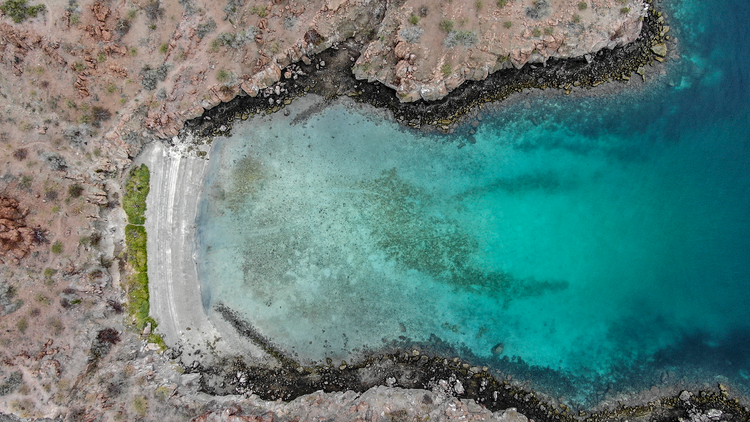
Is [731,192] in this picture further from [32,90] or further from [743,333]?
[32,90]

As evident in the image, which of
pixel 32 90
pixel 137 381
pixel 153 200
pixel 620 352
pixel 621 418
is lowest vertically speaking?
pixel 137 381

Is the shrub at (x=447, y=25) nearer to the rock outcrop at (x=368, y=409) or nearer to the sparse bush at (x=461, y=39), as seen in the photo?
the sparse bush at (x=461, y=39)

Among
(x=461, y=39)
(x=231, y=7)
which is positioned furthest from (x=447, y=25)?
(x=231, y=7)

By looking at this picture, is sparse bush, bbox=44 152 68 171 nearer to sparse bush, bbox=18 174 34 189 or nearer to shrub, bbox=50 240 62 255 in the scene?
sparse bush, bbox=18 174 34 189

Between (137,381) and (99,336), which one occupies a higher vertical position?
(99,336)

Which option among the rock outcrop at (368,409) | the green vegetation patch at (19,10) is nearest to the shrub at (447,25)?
the rock outcrop at (368,409)

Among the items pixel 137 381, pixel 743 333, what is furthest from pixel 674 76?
pixel 137 381

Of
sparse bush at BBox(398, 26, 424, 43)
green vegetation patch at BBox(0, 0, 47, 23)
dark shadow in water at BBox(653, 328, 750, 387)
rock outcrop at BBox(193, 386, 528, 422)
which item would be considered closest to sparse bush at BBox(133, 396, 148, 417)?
rock outcrop at BBox(193, 386, 528, 422)
